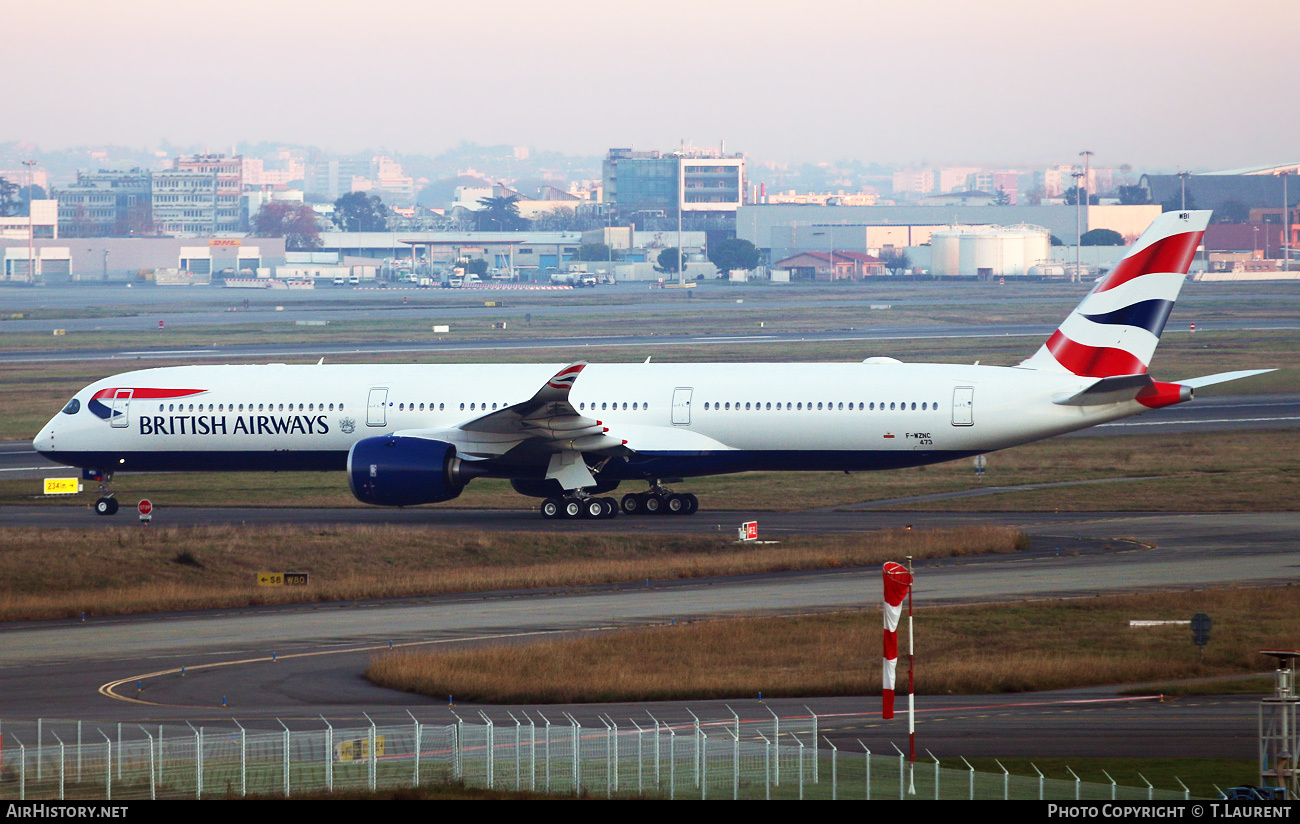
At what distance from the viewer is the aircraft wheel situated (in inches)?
1927

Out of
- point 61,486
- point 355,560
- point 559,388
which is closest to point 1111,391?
point 559,388

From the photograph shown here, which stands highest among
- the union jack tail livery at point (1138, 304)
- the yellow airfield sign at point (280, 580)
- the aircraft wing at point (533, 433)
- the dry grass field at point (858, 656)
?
the union jack tail livery at point (1138, 304)

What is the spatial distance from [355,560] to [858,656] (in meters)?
17.0

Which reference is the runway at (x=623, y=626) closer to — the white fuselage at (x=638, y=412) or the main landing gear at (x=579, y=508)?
the main landing gear at (x=579, y=508)

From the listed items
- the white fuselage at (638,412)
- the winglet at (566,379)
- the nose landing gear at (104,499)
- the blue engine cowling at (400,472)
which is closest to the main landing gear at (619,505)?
the white fuselage at (638,412)

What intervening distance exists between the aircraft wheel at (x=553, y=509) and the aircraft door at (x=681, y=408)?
4422 mm

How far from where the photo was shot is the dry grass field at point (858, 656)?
27891 mm

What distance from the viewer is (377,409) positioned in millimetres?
50250

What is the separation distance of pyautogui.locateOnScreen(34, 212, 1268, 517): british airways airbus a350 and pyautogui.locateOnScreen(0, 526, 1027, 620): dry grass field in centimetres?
376

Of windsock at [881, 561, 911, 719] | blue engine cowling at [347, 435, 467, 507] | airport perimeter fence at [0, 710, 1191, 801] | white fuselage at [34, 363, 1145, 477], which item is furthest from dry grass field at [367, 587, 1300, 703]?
blue engine cowling at [347, 435, 467, 507]

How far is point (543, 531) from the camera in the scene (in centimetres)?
4553

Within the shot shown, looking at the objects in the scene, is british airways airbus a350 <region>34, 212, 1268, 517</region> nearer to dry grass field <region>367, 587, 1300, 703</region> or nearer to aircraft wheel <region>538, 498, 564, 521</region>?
aircraft wheel <region>538, 498, 564, 521</region>
